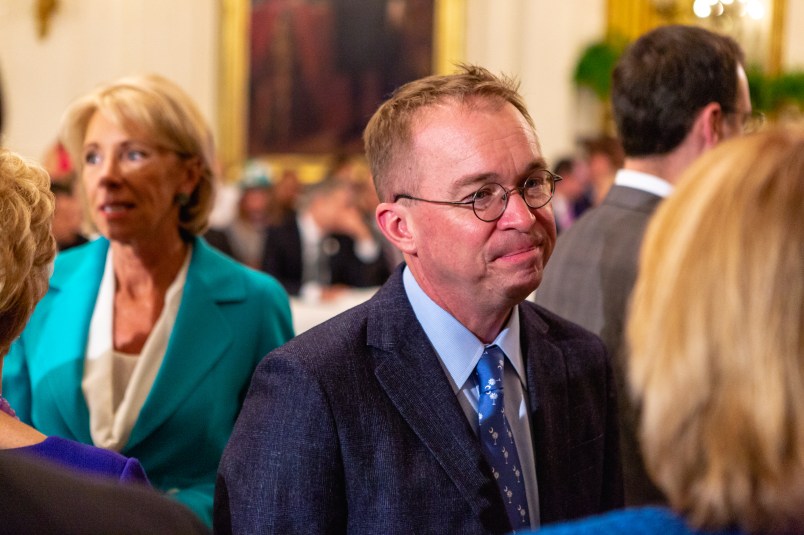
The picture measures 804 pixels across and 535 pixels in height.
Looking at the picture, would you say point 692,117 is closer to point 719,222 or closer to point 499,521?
point 499,521

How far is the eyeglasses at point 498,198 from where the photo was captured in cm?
201

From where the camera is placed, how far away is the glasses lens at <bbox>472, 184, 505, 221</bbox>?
2.01 m

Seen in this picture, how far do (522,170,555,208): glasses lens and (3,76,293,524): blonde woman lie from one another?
3.62ft

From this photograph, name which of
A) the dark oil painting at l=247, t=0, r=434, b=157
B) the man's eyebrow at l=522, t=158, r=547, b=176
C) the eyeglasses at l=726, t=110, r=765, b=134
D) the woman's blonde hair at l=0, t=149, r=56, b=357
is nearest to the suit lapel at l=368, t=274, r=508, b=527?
the man's eyebrow at l=522, t=158, r=547, b=176

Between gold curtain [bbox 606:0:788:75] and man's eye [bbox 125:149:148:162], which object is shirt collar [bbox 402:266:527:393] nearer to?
man's eye [bbox 125:149:148:162]

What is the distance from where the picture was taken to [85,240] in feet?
12.9

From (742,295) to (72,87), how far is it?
1115 centimetres

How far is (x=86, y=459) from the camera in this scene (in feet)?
5.54

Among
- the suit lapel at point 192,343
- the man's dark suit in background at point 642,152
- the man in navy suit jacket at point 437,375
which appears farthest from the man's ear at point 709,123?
the suit lapel at point 192,343

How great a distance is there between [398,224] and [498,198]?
0.22 metres

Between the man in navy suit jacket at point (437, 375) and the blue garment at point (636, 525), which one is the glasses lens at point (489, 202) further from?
the blue garment at point (636, 525)

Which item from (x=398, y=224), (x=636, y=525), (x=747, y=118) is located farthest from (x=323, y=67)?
(x=636, y=525)

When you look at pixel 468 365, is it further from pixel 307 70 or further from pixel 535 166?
pixel 307 70

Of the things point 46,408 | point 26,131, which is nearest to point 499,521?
point 46,408
